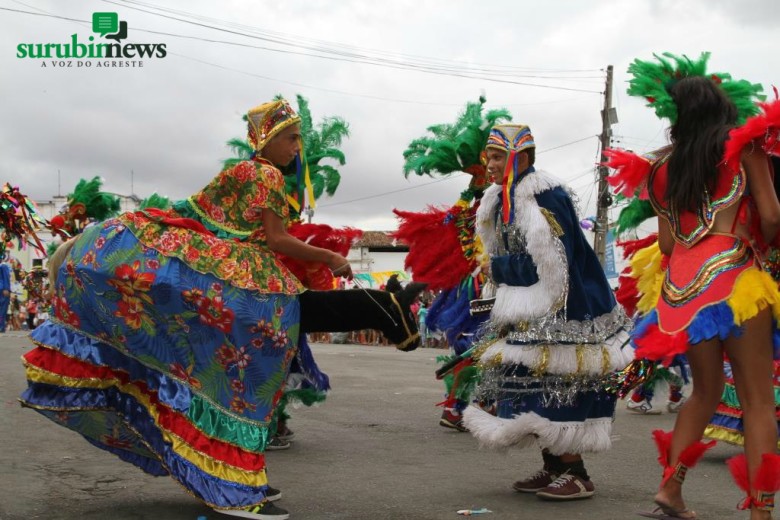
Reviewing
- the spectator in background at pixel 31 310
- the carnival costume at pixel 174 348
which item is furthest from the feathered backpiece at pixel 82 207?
the spectator in background at pixel 31 310

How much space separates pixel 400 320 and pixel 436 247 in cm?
325

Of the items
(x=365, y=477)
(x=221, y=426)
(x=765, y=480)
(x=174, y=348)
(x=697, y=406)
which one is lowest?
(x=365, y=477)

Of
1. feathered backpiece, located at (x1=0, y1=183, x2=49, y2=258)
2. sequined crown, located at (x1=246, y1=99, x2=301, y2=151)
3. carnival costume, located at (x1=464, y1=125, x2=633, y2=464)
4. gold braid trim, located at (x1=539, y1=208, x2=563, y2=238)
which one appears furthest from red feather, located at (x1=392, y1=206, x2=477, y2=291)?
feathered backpiece, located at (x1=0, y1=183, x2=49, y2=258)

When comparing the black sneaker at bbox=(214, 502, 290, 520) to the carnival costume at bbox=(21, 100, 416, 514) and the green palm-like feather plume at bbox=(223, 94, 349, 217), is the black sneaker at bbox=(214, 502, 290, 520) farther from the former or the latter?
the green palm-like feather plume at bbox=(223, 94, 349, 217)

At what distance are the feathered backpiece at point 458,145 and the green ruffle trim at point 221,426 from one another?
12.6ft

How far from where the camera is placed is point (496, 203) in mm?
5332

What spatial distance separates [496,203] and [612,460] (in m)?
1.94

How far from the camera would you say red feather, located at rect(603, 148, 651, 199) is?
4156 mm

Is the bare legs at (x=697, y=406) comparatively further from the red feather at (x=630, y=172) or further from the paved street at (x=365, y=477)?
the red feather at (x=630, y=172)

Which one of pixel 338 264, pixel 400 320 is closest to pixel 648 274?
pixel 400 320

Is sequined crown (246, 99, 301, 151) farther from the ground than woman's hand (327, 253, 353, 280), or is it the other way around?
sequined crown (246, 99, 301, 151)

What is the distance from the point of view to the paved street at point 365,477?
4.44m

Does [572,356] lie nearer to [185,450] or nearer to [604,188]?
[185,450]

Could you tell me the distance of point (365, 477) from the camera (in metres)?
5.32
